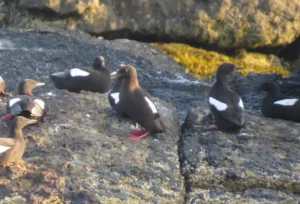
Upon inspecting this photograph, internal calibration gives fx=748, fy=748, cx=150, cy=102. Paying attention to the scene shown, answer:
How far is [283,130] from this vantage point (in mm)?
9672

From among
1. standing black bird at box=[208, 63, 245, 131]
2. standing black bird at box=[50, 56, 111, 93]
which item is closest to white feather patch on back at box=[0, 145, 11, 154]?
standing black bird at box=[208, 63, 245, 131]

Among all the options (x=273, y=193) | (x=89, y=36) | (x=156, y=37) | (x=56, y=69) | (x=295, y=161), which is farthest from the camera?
(x=156, y=37)

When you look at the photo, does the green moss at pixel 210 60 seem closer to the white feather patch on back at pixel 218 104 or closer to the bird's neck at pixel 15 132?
the white feather patch on back at pixel 218 104

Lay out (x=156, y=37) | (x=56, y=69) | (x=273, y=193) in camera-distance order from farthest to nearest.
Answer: (x=156, y=37) < (x=56, y=69) < (x=273, y=193)

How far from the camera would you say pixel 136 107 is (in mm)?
9352

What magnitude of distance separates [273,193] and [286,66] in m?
12.0

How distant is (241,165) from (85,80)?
14.0ft

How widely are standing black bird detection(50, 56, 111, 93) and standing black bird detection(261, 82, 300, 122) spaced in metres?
2.61

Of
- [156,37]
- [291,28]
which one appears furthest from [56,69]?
A: [291,28]

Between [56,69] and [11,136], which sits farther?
[56,69]

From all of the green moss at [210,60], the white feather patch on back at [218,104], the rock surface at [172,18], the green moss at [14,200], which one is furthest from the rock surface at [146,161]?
the rock surface at [172,18]

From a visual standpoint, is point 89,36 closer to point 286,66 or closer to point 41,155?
point 286,66

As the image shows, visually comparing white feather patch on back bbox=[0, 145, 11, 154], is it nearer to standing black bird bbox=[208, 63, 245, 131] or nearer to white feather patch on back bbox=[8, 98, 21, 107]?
white feather patch on back bbox=[8, 98, 21, 107]

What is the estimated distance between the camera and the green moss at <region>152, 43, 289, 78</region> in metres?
18.0
